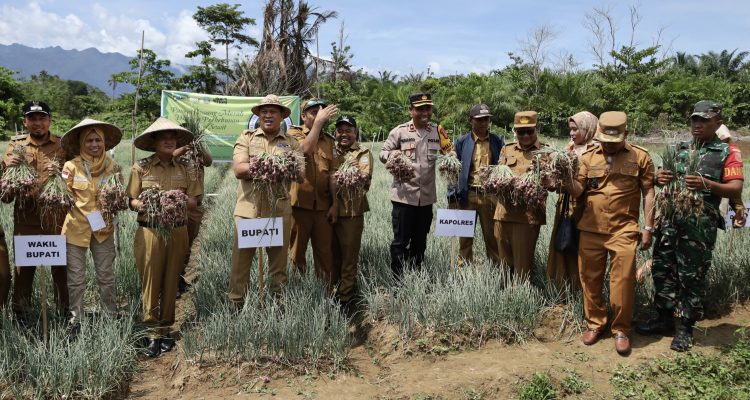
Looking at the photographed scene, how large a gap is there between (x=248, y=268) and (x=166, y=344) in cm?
83

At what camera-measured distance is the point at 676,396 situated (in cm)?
330

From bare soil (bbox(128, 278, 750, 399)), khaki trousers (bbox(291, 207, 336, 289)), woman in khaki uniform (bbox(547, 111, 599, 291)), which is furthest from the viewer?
khaki trousers (bbox(291, 207, 336, 289))

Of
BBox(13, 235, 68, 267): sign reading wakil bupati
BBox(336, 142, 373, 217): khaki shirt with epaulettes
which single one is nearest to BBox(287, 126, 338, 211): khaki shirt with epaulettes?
BBox(336, 142, 373, 217): khaki shirt with epaulettes

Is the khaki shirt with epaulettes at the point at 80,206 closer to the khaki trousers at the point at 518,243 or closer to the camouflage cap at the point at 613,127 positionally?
the khaki trousers at the point at 518,243

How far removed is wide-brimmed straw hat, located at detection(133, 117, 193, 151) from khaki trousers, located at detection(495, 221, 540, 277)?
8.87ft

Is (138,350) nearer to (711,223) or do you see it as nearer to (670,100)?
(711,223)

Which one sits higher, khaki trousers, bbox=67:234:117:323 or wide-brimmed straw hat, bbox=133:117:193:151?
wide-brimmed straw hat, bbox=133:117:193:151

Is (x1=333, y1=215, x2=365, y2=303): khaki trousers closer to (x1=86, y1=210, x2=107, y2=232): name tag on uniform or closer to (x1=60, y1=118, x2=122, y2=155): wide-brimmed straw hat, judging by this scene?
(x1=86, y1=210, x2=107, y2=232): name tag on uniform

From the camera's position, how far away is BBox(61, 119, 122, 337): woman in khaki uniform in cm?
382

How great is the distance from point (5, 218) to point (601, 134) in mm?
6808

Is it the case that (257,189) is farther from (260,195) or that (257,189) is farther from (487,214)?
(487,214)

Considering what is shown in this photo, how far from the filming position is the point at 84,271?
12.9ft

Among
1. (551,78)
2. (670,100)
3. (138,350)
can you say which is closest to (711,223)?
(138,350)

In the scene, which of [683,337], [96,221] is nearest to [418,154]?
[683,337]
